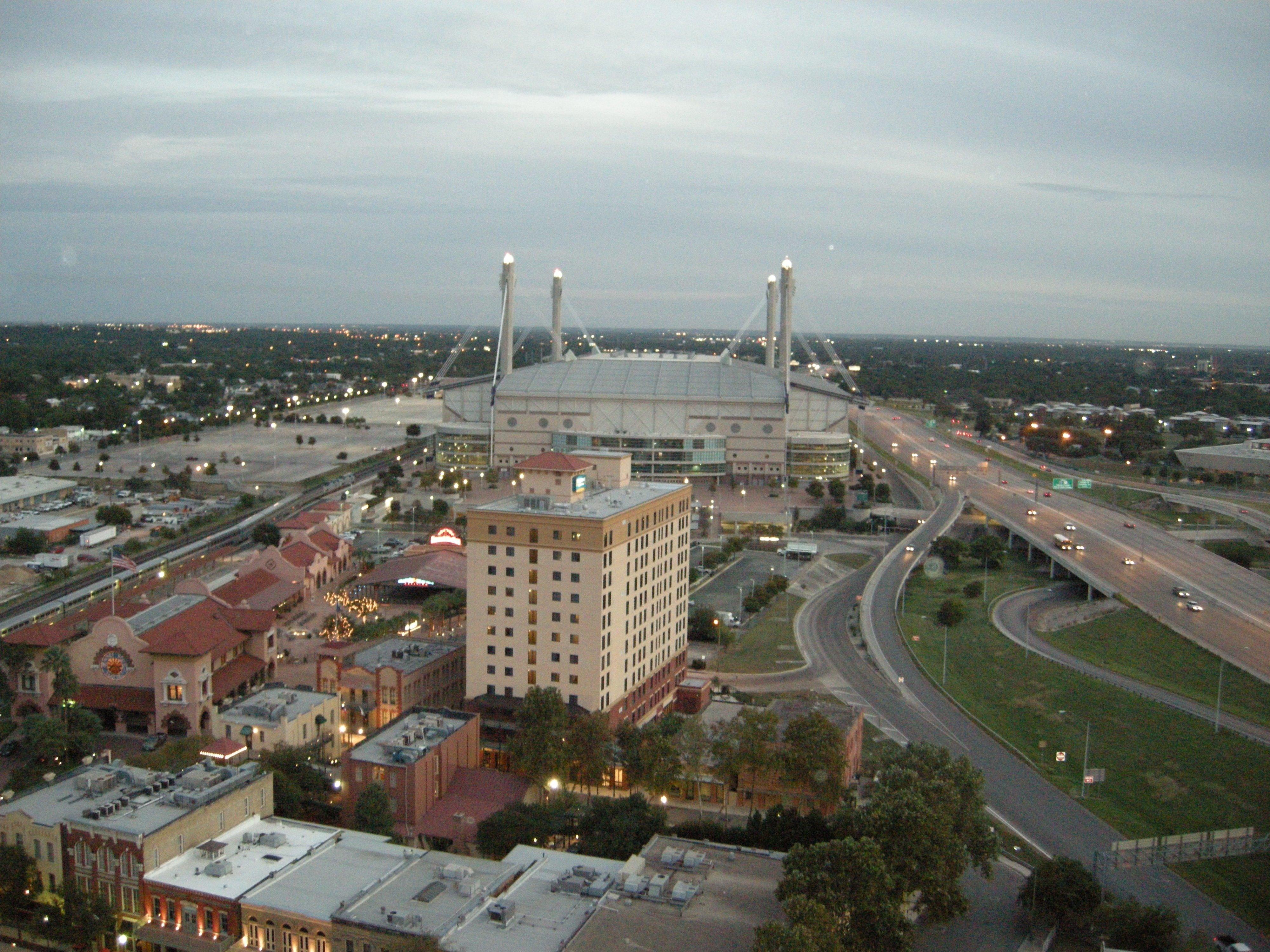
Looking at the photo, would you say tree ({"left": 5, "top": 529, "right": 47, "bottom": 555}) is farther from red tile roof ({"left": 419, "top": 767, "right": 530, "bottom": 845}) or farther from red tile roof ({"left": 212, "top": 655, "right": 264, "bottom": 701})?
red tile roof ({"left": 419, "top": 767, "right": 530, "bottom": 845})

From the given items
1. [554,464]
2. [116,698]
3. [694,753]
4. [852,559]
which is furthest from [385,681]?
[852,559]

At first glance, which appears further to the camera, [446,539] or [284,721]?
[446,539]

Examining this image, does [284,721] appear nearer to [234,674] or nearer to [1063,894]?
[234,674]

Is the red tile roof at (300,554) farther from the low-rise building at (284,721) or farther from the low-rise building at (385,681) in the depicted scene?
the low-rise building at (284,721)

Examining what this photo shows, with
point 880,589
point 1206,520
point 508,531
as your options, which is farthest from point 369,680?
point 1206,520

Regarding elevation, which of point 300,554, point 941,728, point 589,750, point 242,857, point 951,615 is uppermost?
Answer: point 300,554

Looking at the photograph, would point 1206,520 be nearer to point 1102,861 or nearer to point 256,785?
point 1102,861

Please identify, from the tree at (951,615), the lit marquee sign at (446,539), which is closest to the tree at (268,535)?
the lit marquee sign at (446,539)
